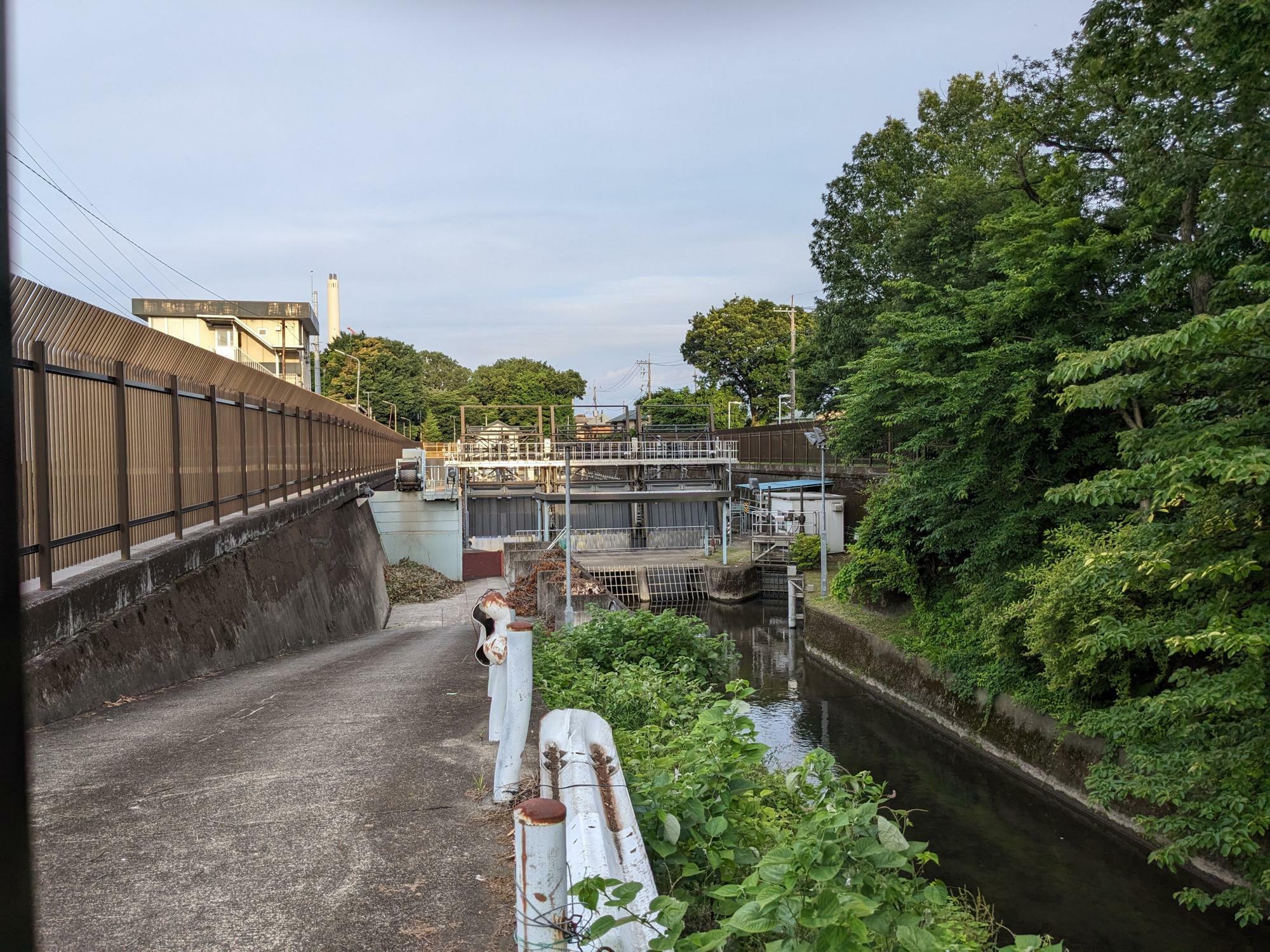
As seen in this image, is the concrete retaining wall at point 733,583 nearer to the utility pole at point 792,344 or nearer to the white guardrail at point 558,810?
the utility pole at point 792,344

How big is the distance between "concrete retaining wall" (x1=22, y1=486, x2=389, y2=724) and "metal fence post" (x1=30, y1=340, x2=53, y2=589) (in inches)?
9.3

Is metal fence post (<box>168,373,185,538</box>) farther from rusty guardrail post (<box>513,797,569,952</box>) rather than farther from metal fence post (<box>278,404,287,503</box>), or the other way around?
rusty guardrail post (<box>513,797,569,952</box>)

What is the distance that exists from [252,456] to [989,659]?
1272cm

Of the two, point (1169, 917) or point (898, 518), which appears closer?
point (1169, 917)

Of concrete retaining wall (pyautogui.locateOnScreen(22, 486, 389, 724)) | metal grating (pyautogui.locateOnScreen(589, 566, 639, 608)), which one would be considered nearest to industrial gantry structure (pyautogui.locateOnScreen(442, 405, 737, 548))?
metal grating (pyautogui.locateOnScreen(589, 566, 639, 608))

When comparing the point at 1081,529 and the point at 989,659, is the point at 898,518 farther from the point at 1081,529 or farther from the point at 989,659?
the point at 1081,529

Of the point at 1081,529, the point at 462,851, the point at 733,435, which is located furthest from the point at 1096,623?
the point at 733,435

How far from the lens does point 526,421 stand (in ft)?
284

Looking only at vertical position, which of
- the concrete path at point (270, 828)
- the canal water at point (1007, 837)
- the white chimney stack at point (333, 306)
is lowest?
the canal water at point (1007, 837)

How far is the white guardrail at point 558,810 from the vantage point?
2.41 metres

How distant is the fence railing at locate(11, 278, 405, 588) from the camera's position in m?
6.23

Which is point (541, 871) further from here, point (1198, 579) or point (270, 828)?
point (1198, 579)

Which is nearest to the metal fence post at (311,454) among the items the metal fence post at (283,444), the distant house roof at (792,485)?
the metal fence post at (283,444)

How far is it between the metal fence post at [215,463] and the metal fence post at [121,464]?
276 centimetres
